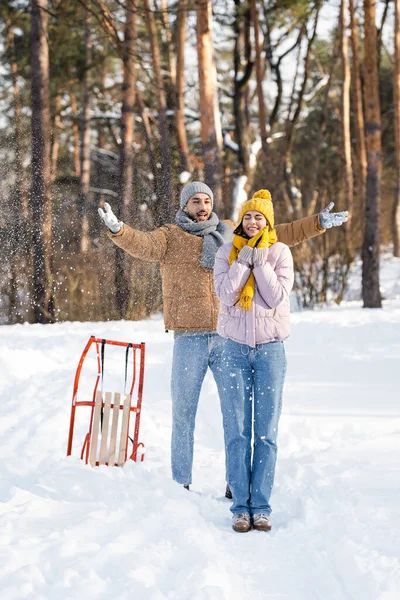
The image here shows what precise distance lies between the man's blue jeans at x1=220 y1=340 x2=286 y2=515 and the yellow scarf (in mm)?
258

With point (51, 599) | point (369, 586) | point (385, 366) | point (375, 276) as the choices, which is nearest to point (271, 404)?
point (369, 586)

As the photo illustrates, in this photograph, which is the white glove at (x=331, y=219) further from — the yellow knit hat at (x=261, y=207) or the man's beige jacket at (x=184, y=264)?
the yellow knit hat at (x=261, y=207)

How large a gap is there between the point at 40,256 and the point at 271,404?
10.7 m

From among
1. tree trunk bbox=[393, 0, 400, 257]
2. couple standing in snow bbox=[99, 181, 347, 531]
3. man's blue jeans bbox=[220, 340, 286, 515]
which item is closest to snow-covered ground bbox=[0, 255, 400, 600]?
man's blue jeans bbox=[220, 340, 286, 515]

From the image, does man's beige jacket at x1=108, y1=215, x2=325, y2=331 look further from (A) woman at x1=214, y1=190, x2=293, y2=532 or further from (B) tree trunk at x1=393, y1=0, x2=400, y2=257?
(B) tree trunk at x1=393, y1=0, x2=400, y2=257

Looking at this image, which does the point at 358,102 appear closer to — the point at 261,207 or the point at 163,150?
the point at 163,150

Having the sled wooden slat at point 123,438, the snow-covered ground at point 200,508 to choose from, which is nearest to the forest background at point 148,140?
the snow-covered ground at point 200,508

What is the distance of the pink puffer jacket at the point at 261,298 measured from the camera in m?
4.09

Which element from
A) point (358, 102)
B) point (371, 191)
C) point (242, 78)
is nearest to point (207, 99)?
point (371, 191)

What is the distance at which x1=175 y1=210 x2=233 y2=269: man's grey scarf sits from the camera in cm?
477

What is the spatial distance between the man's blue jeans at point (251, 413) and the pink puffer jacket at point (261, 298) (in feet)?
0.25

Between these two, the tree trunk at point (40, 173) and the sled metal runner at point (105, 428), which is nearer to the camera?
the sled metal runner at point (105, 428)

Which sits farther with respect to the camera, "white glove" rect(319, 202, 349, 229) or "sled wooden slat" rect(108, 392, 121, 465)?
"sled wooden slat" rect(108, 392, 121, 465)

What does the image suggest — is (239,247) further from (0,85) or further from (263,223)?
(0,85)
